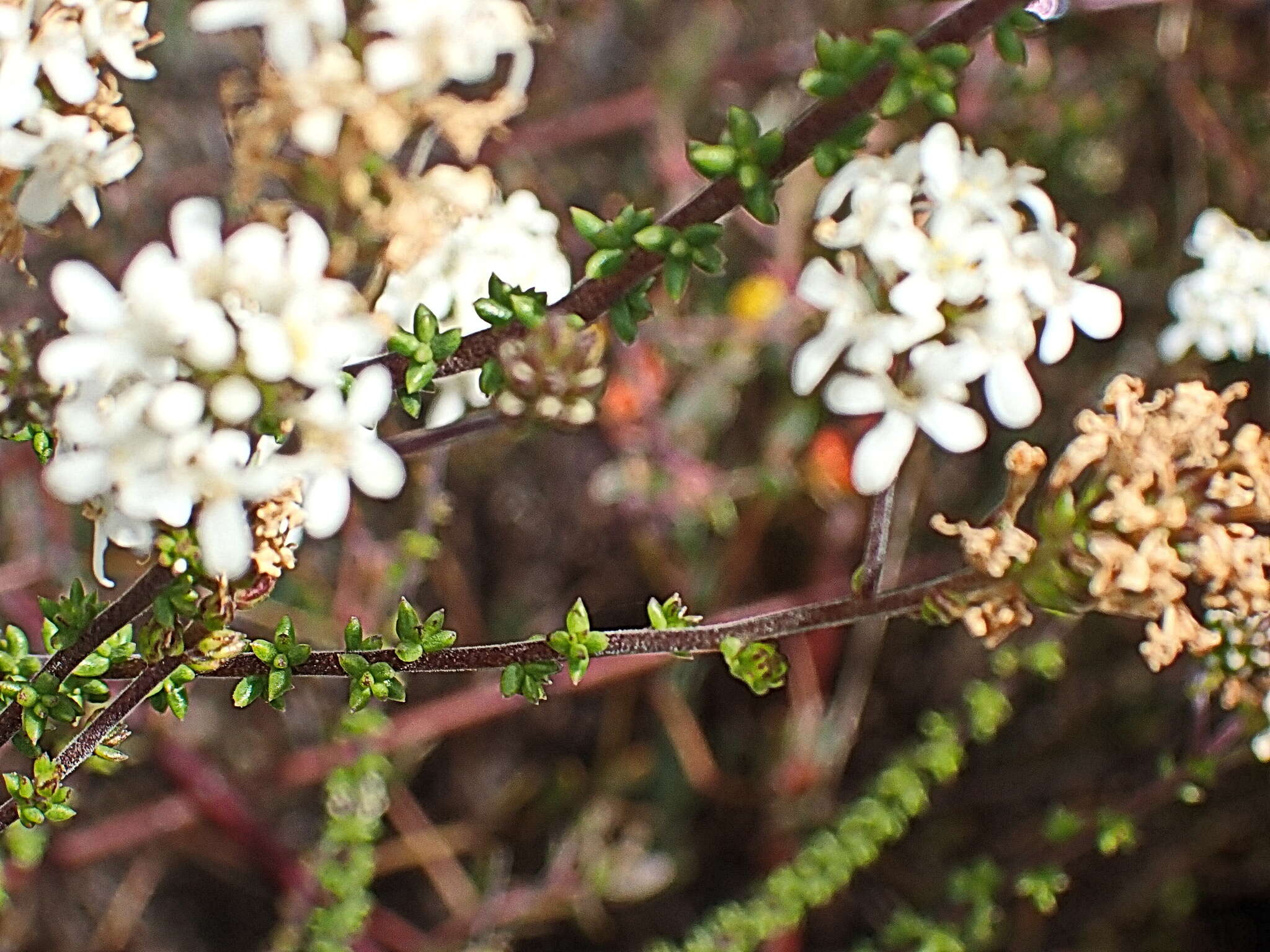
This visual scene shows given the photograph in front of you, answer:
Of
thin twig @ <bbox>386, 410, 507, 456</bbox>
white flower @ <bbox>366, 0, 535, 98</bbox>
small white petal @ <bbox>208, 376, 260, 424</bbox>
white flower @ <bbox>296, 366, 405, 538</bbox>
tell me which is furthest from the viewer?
white flower @ <bbox>366, 0, 535, 98</bbox>

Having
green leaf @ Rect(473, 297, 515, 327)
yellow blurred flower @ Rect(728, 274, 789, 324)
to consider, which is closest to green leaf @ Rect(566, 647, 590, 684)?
green leaf @ Rect(473, 297, 515, 327)

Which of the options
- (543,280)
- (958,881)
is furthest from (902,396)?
(958,881)

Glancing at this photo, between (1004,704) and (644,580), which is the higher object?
(1004,704)

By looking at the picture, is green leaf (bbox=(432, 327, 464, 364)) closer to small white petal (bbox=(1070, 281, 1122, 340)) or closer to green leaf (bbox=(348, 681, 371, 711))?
green leaf (bbox=(348, 681, 371, 711))

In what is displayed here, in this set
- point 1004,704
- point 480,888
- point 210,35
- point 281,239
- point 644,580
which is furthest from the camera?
point 210,35

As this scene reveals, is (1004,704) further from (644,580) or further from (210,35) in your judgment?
(210,35)

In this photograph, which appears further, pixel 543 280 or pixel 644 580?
pixel 644 580

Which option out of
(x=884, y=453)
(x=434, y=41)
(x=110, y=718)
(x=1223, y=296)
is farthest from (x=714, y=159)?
(x=1223, y=296)
